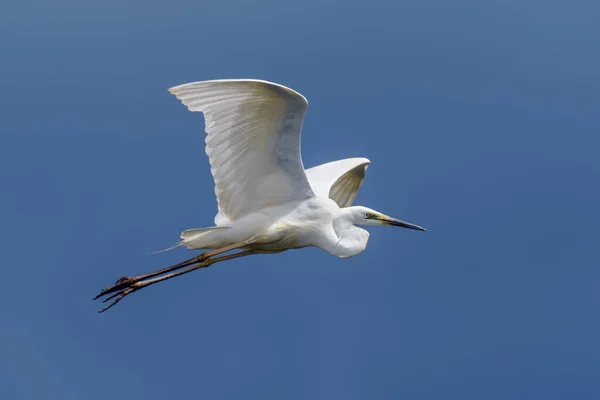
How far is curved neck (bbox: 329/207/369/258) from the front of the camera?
11.1 meters

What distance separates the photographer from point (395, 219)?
11.9m

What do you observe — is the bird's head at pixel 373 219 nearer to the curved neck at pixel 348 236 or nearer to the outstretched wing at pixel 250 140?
the curved neck at pixel 348 236

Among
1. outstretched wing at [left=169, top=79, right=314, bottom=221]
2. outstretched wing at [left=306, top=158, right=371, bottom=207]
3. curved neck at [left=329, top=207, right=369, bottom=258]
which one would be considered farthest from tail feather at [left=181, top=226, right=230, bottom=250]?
outstretched wing at [left=306, top=158, right=371, bottom=207]

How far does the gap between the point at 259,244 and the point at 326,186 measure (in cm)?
135

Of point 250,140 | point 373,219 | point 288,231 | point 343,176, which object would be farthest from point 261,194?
point 343,176

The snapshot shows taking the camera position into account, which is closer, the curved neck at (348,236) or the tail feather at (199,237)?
the tail feather at (199,237)

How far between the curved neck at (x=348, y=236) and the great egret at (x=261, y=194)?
1cm

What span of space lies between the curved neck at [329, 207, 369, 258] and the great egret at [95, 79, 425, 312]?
1 cm

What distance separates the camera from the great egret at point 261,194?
9.91 metres

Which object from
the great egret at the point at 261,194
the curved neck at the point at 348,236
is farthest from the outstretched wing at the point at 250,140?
the curved neck at the point at 348,236

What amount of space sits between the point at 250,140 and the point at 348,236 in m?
Answer: 1.64

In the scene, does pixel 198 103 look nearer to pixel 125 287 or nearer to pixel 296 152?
pixel 296 152

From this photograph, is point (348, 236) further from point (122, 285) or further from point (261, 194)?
point (122, 285)

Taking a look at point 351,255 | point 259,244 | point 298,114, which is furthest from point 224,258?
point 298,114
